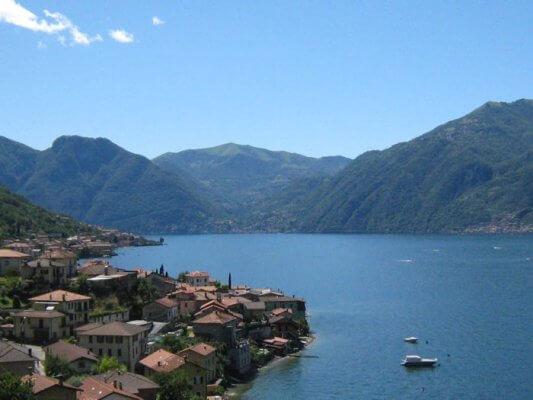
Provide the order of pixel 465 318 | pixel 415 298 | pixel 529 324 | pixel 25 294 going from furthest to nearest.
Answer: pixel 415 298 → pixel 465 318 → pixel 529 324 → pixel 25 294

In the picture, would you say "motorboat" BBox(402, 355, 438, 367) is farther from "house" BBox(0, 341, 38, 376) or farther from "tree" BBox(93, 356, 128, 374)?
"house" BBox(0, 341, 38, 376)

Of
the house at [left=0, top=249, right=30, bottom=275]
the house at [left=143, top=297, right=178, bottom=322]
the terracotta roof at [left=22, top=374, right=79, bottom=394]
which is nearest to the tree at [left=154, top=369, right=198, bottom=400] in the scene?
the terracotta roof at [left=22, top=374, right=79, bottom=394]

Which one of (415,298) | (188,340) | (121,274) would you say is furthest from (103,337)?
(415,298)

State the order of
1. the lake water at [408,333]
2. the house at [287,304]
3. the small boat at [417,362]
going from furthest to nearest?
the house at [287,304] < the small boat at [417,362] < the lake water at [408,333]

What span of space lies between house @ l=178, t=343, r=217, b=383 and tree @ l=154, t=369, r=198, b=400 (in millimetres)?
5625

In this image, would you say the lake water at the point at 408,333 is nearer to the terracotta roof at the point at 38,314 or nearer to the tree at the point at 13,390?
the terracotta roof at the point at 38,314

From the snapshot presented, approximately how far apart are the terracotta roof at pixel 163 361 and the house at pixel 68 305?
30.8ft

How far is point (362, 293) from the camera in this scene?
127 metres

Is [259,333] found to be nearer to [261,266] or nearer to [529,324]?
[529,324]

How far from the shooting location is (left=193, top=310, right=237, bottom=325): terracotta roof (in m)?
64.9

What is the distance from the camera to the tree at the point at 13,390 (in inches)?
1366

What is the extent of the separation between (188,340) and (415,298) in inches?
2568

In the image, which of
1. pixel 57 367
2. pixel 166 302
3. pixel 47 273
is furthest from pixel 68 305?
pixel 57 367

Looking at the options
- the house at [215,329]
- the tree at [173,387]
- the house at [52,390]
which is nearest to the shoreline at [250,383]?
the house at [215,329]
